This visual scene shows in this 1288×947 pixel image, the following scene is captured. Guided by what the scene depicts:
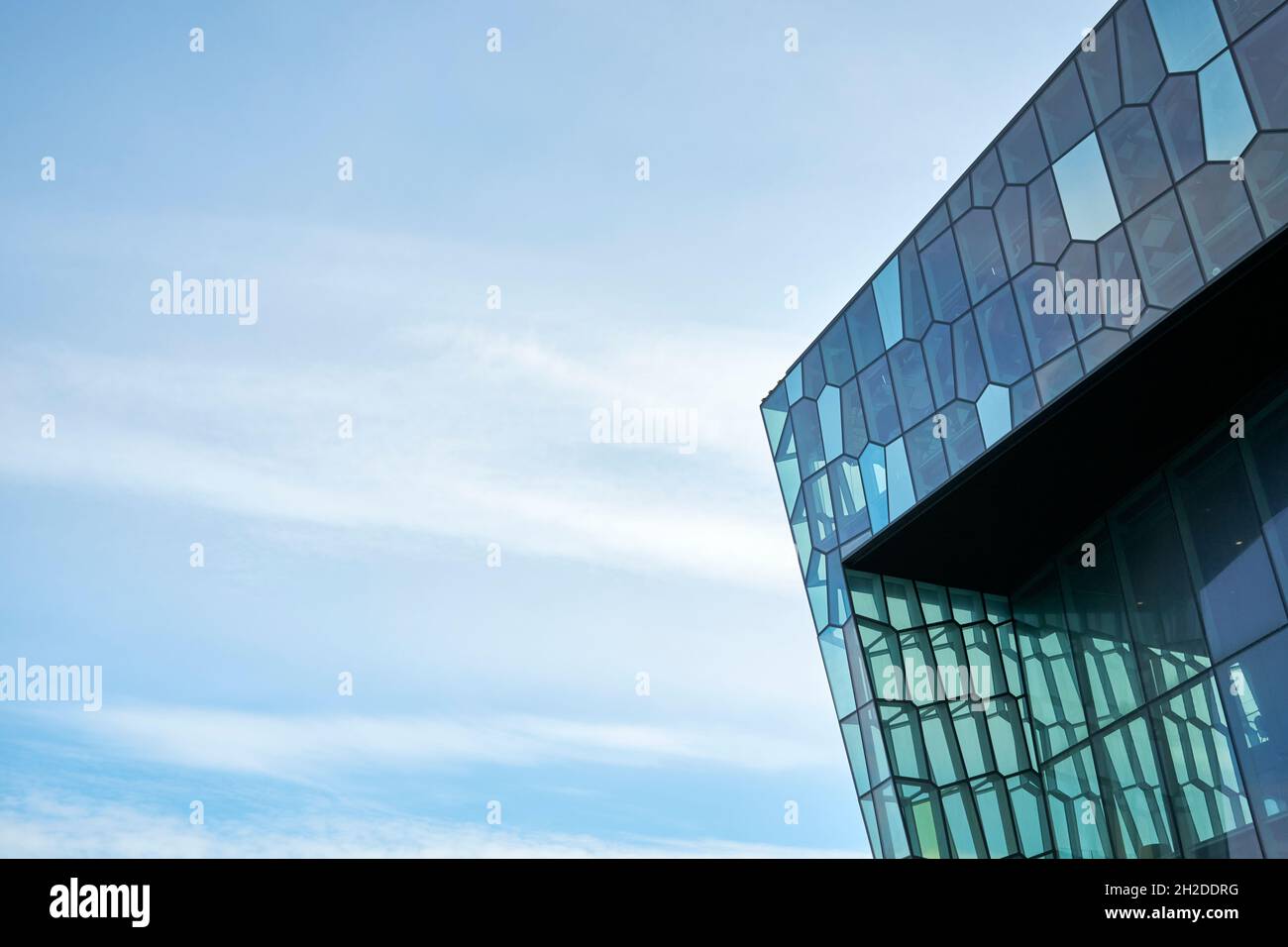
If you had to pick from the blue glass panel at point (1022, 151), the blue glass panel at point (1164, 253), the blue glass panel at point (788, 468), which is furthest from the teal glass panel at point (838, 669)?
the blue glass panel at point (1164, 253)

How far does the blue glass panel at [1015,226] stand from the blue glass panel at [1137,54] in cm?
255

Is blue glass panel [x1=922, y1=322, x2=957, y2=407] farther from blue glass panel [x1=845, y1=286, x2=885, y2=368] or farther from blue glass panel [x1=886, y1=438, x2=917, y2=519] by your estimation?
blue glass panel [x1=845, y1=286, x2=885, y2=368]

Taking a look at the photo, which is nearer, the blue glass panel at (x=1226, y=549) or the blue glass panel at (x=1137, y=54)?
the blue glass panel at (x=1137, y=54)

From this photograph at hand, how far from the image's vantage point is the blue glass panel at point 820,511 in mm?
25062

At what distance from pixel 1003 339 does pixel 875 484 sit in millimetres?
4479

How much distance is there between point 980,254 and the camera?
811 inches

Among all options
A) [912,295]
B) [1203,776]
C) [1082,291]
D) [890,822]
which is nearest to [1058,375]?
[1082,291]

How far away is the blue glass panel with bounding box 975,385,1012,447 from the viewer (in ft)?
65.6

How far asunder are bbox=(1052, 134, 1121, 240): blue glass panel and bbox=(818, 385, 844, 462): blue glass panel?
709 cm

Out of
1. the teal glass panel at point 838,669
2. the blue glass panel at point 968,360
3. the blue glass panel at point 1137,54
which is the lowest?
the teal glass panel at point 838,669

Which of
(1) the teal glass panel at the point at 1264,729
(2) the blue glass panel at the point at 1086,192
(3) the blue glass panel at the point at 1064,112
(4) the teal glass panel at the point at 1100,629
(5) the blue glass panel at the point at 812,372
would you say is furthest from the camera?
(5) the blue glass panel at the point at 812,372

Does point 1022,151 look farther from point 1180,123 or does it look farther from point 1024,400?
point 1024,400

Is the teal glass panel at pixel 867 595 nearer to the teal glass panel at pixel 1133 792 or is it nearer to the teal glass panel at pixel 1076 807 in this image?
the teal glass panel at pixel 1076 807

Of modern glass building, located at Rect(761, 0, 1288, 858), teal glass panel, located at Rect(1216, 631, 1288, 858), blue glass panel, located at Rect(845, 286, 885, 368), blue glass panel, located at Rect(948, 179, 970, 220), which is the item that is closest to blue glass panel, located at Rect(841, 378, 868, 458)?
modern glass building, located at Rect(761, 0, 1288, 858)
